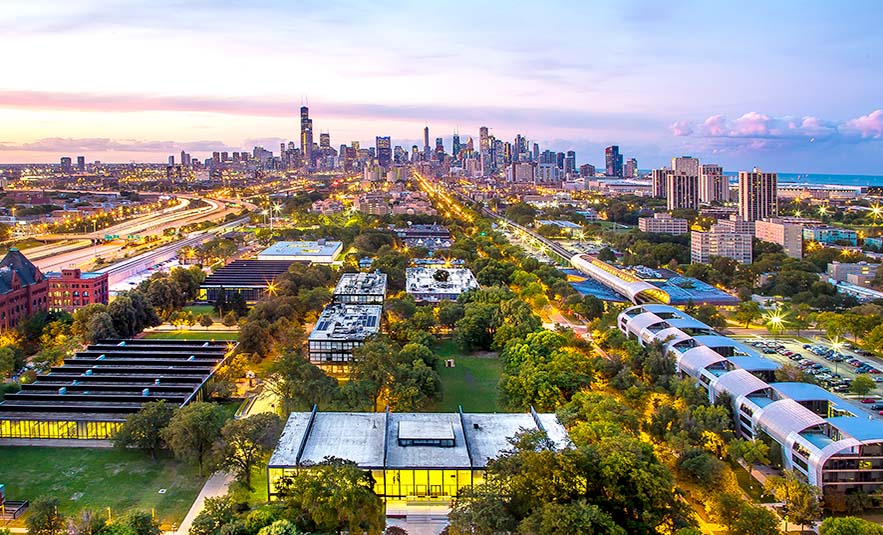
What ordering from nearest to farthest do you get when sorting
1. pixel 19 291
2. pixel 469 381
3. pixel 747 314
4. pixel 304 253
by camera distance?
pixel 469 381
pixel 19 291
pixel 747 314
pixel 304 253

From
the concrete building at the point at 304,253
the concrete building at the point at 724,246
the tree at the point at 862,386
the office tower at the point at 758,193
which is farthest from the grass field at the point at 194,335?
the office tower at the point at 758,193

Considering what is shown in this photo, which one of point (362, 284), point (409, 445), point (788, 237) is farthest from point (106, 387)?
point (788, 237)

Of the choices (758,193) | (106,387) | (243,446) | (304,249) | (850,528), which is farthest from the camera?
(758,193)

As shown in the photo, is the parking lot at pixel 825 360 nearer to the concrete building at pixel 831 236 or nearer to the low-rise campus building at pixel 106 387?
the low-rise campus building at pixel 106 387

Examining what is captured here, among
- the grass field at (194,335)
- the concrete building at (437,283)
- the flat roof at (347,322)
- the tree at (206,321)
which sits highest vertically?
the concrete building at (437,283)

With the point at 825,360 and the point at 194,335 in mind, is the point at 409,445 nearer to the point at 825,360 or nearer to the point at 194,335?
the point at 194,335

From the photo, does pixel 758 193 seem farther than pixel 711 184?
No
